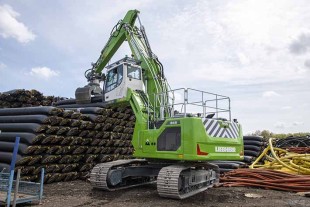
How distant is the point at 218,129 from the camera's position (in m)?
9.20

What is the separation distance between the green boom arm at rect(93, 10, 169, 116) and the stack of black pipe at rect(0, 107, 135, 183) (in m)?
2.60

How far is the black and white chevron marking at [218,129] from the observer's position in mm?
8870

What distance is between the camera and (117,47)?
13672 millimetres

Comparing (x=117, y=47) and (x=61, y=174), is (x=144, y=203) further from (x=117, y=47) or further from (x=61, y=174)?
(x=117, y=47)

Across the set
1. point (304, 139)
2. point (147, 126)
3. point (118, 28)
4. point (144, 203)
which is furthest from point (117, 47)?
point (304, 139)

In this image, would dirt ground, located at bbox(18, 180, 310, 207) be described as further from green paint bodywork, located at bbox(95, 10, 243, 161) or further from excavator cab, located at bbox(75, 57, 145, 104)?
excavator cab, located at bbox(75, 57, 145, 104)

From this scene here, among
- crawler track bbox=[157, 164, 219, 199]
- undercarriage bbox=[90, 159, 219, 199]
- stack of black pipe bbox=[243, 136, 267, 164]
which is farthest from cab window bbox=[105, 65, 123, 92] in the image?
stack of black pipe bbox=[243, 136, 267, 164]

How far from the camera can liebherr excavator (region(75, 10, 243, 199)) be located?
27.9ft

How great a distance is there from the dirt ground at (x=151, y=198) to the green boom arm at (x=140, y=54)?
2.97 m

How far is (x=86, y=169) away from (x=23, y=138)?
2.87 meters

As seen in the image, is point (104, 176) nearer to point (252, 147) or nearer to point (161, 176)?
point (161, 176)

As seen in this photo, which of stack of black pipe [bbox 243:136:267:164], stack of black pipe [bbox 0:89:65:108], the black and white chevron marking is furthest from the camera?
stack of black pipe [bbox 0:89:65:108]

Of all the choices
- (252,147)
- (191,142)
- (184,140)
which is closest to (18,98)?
(184,140)

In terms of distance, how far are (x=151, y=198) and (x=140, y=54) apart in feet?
17.9
